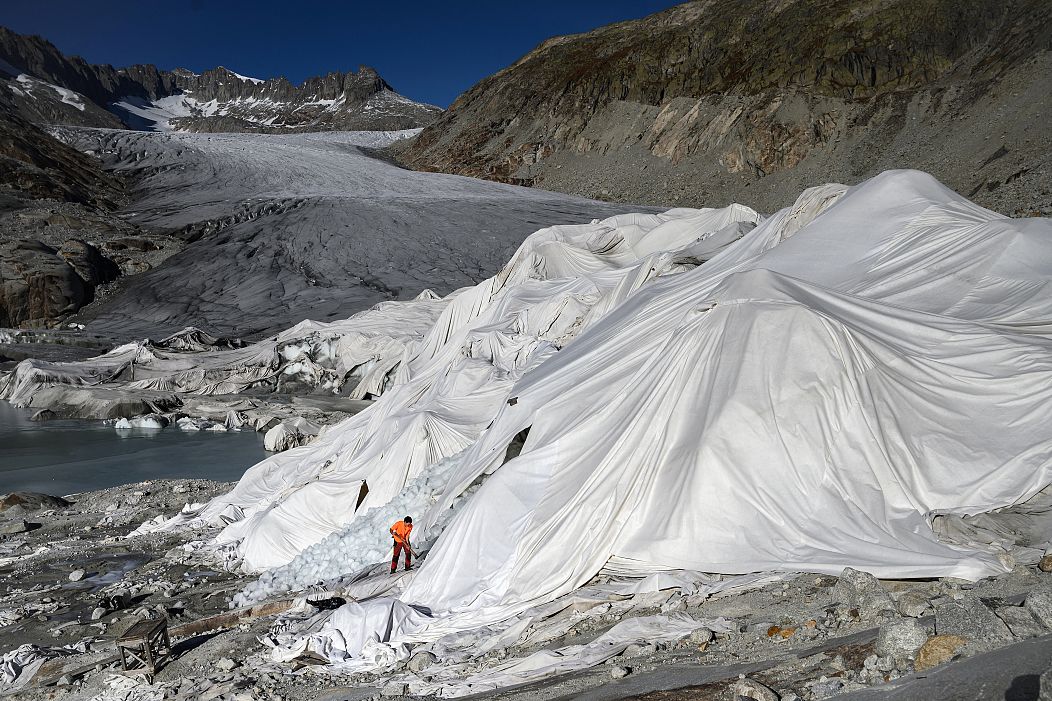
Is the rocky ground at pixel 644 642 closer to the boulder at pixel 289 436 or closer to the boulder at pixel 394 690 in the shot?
the boulder at pixel 394 690

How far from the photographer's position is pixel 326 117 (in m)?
141

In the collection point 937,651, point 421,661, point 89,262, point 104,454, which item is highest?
point 89,262

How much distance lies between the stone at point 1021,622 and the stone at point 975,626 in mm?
51

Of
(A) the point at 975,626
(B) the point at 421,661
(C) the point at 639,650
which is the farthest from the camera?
(B) the point at 421,661

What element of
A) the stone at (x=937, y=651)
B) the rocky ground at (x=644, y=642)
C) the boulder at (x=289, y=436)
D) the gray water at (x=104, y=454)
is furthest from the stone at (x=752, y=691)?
the boulder at (x=289, y=436)

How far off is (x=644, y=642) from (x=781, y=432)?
2.52 m

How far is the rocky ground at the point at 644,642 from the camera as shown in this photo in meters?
4.12

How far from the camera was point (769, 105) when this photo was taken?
51969 mm

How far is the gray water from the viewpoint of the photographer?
64.6 ft

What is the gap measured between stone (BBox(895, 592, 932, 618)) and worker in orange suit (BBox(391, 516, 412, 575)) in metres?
5.18

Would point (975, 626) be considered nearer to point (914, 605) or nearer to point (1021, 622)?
point (1021, 622)

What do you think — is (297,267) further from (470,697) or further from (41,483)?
(470,697)

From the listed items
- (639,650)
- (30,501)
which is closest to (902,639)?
(639,650)

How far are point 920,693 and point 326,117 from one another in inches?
5807
